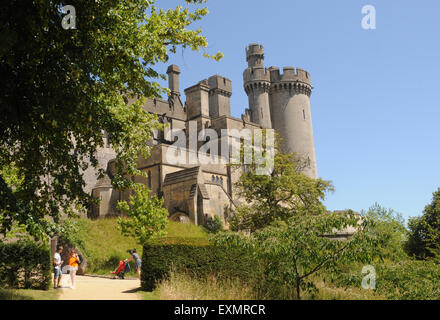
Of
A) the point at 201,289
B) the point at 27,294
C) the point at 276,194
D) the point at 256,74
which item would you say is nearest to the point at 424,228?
the point at 276,194

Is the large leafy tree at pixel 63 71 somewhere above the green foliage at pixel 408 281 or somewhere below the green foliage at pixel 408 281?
above

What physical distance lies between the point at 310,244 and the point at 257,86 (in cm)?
4788

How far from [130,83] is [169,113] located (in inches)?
1547

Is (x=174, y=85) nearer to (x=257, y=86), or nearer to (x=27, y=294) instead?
(x=257, y=86)

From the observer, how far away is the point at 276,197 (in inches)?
1302

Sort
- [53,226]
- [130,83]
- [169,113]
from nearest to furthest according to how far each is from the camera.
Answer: [53,226] → [130,83] → [169,113]

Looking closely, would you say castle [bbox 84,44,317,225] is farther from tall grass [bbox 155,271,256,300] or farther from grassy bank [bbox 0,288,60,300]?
tall grass [bbox 155,271,256,300]

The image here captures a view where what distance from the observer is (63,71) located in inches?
388

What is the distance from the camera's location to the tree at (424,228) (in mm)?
33250

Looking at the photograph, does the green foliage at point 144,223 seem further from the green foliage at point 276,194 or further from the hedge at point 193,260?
the hedge at point 193,260

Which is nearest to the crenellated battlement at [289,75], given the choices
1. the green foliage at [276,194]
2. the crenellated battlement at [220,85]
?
the crenellated battlement at [220,85]

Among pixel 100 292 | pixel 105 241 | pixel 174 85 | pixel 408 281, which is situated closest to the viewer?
pixel 408 281

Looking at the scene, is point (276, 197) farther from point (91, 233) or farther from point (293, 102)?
point (293, 102)
